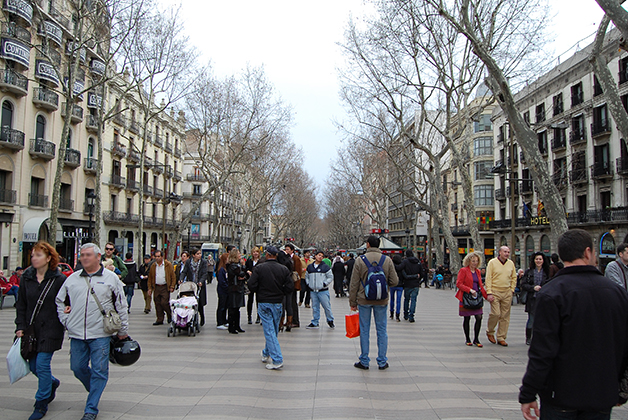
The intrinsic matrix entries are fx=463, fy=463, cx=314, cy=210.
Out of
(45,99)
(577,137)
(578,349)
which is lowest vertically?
(578,349)

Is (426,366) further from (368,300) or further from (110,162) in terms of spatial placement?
(110,162)

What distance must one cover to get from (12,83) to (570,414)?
1099 inches

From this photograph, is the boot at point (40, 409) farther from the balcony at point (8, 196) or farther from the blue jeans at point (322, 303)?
the balcony at point (8, 196)

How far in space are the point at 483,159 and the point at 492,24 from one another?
112ft

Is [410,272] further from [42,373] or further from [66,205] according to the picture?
[66,205]

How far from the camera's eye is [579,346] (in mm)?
2596

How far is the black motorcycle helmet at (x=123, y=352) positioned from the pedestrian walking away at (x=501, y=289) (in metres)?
6.09

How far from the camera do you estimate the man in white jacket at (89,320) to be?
14.4ft

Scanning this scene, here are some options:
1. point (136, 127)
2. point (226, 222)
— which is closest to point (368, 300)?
point (136, 127)

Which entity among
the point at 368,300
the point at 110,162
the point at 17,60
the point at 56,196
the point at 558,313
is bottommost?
the point at 368,300

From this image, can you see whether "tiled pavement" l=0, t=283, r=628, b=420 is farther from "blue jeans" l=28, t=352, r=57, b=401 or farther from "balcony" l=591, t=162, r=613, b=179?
"balcony" l=591, t=162, r=613, b=179

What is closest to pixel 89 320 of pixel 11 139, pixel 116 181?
pixel 11 139

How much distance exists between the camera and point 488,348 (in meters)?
8.11

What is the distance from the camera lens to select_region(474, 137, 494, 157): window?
155 feet
